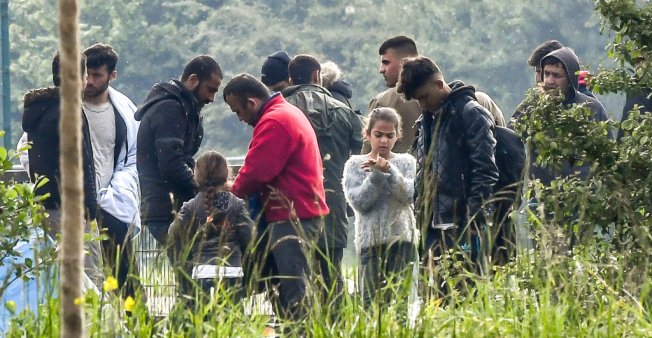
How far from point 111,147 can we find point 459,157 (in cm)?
209

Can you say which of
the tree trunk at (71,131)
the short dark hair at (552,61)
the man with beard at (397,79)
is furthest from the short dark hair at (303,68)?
the tree trunk at (71,131)

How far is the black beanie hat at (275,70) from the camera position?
29.5ft

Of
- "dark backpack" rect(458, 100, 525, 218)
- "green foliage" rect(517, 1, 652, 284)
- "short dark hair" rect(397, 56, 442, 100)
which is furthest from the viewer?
"dark backpack" rect(458, 100, 525, 218)

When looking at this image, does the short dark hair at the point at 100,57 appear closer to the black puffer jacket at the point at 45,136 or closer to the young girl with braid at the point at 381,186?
the black puffer jacket at the point at 45,136

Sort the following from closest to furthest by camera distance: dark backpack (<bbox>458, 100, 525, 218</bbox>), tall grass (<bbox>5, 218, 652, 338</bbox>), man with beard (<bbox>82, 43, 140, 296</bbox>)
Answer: tall grass (<bbox>5, 218, 652, 338</bbox>) < dark backpack (<bbox>458, 100, 525, 218</bbox>) < man with beard (<bbox>82, 43, 140, 296</bbox>)

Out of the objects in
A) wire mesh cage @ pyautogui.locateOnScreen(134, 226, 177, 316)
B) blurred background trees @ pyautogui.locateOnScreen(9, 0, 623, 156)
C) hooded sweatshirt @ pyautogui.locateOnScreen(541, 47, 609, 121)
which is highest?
blurred background trees @ pyautogui.locateOnScreen(9, 0, 623, 156)

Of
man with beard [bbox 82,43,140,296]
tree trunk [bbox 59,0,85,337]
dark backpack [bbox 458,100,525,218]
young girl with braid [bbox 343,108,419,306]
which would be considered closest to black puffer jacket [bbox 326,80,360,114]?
man with beard [bbox 82,43,140,296]

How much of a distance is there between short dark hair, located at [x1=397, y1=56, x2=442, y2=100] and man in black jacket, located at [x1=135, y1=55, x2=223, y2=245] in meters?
1.54

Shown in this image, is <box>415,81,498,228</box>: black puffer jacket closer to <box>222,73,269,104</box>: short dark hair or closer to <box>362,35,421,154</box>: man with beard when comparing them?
<box>222,73,269,104</box>: short dark hair

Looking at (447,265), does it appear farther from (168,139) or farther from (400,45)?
(400,45)

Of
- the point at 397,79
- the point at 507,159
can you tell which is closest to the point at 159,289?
the point at 507,159

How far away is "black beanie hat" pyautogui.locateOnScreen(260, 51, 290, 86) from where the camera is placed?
899cm

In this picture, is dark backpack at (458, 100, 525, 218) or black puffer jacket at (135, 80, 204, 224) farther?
black puffer jacket at (135, 80, 204, 224)

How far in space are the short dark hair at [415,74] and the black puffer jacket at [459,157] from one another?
0.48 feet
